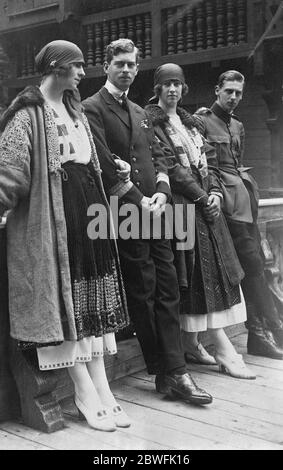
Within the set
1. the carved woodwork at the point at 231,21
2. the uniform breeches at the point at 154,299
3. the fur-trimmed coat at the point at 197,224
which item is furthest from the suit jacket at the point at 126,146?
the carved woodwork at the point at 231,21

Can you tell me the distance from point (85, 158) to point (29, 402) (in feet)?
3.46

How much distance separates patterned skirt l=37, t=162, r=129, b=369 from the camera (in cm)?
258

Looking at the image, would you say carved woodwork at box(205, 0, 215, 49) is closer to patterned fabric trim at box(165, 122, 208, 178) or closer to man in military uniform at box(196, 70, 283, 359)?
man in military uniform at box(196, 70, 283, 359)

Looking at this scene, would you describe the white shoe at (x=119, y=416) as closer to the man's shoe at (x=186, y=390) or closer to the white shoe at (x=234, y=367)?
the man's shoe at (x=186, y=390)

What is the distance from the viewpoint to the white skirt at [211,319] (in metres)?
3.35

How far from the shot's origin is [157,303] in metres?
3.00

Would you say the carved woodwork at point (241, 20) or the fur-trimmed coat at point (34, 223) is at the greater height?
the carved woodwork at point (241, 20)

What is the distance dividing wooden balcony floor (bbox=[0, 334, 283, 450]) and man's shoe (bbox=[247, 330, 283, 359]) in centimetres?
37

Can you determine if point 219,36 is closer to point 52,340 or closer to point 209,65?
point 209,65

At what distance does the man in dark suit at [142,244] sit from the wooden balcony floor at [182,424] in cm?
13

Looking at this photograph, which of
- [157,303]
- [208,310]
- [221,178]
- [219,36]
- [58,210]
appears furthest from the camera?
[219,36]
